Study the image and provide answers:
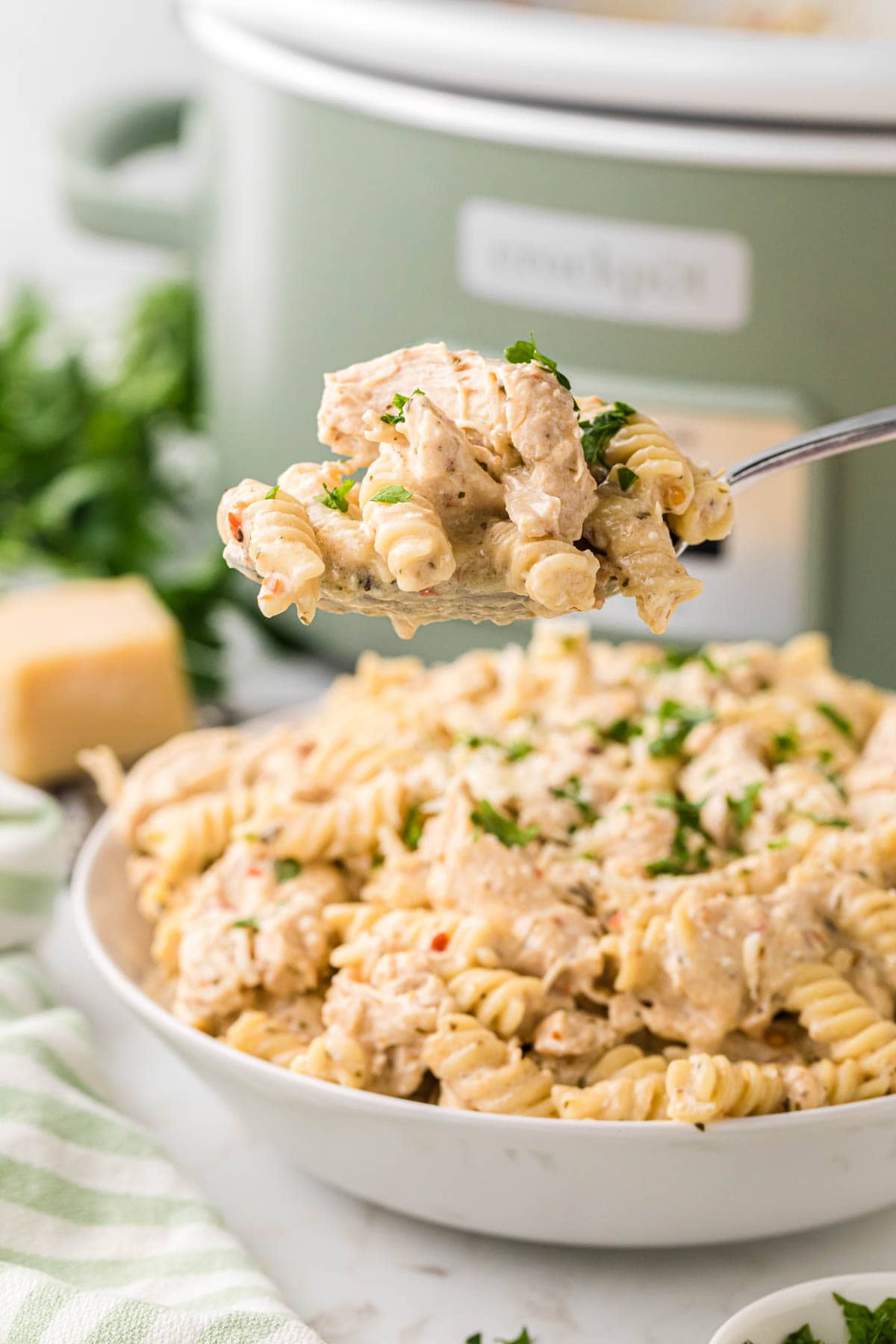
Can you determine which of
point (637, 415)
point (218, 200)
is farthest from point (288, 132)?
point (637, 415)

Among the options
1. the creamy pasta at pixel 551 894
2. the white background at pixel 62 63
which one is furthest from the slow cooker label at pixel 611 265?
the white background at pixel 62 63

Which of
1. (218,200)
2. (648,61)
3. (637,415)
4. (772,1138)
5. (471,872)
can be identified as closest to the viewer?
(772,1138)

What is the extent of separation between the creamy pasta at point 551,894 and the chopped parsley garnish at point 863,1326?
17 cm

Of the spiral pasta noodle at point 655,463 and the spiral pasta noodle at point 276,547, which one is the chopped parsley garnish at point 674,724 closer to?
the spiral pasta noodle at point 655,463

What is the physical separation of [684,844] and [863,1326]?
0.49m

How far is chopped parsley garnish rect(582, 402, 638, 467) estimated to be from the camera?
141cm

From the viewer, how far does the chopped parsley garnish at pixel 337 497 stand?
1.38 meters

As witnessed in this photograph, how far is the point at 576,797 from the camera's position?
1699mm

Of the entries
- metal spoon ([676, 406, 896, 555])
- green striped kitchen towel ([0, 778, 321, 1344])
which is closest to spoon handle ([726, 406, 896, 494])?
metal spoon ([676, 406, 896, 555])

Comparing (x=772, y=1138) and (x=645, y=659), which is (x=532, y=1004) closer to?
(x=772, y=1138)

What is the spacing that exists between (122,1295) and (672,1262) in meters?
0.48

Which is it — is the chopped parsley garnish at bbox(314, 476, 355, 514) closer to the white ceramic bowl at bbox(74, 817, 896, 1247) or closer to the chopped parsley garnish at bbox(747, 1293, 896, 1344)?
the white ceramic bowl at bbox(74, 817, 896, 1247)

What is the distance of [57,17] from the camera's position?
14.8ft

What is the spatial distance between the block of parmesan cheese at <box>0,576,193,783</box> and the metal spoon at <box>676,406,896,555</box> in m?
1.22
